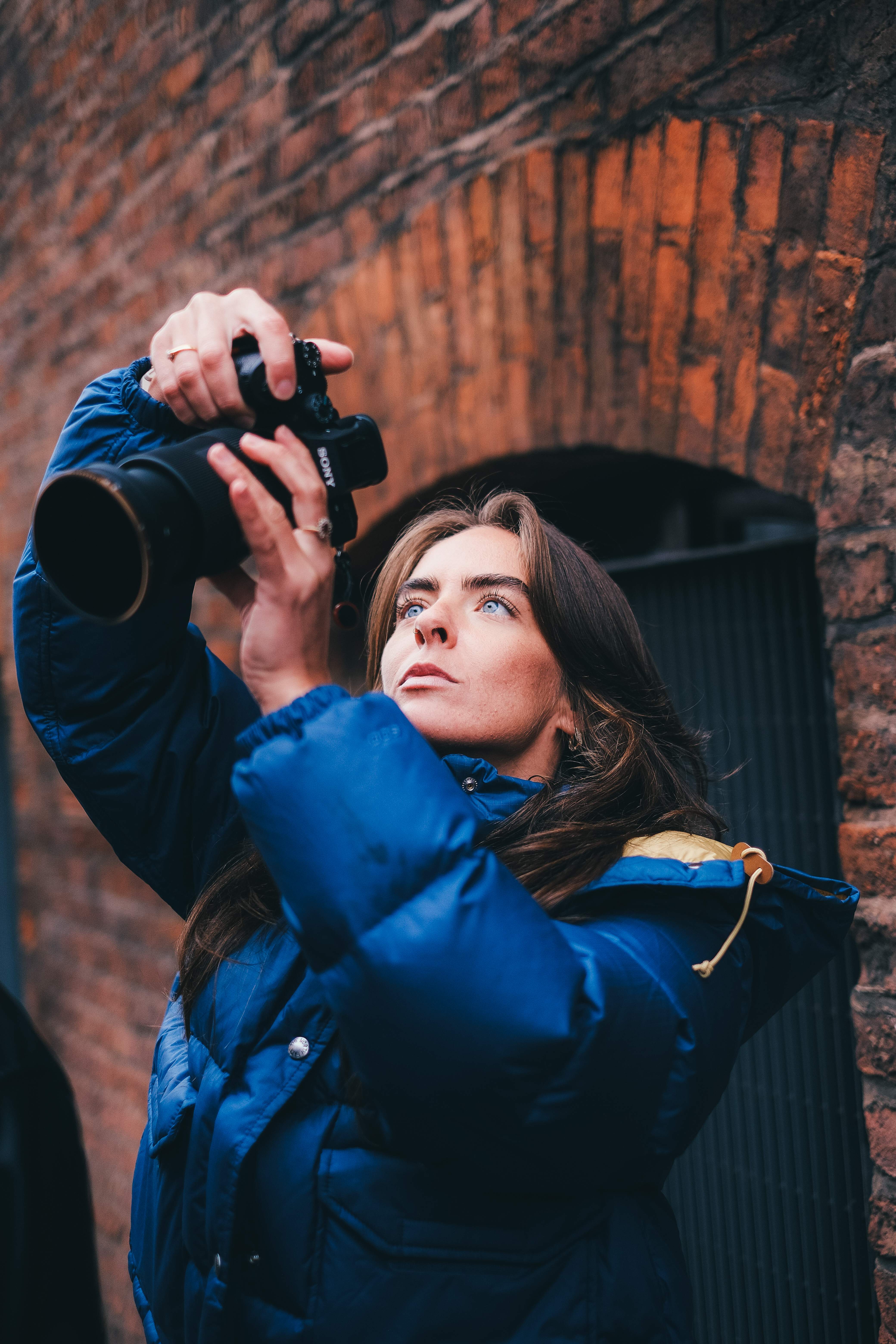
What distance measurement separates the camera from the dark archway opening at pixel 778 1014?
5.46 ft

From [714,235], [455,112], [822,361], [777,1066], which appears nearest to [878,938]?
[777,1066]

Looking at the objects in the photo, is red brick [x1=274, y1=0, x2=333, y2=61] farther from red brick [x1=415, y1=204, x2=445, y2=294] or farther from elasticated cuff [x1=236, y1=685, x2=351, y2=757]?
elasticated cuff [x1=236, y1=685, x2=351, y2=757]

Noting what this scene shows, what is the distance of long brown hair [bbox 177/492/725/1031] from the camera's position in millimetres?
1065

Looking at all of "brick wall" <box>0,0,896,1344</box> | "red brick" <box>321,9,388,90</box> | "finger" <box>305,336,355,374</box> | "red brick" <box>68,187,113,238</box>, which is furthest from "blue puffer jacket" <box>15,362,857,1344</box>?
"red brick" <box>68,187,113,238</box>

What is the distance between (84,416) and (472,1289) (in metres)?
1.06

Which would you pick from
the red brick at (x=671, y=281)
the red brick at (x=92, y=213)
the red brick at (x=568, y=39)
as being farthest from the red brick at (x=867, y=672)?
the red brick at (x=92, y=213)

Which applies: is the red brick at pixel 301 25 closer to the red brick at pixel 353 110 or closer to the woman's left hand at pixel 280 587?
the red brick at pixel 353 110

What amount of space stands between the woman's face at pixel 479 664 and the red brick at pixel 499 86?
103 centimetres

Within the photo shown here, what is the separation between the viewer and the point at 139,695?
48.8 inches

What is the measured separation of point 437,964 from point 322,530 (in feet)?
1.31

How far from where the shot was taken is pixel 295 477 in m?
0.93

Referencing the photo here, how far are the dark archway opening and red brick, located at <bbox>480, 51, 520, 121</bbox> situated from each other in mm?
651

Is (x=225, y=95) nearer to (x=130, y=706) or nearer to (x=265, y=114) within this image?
(x=265, y=114)

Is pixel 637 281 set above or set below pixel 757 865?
above
